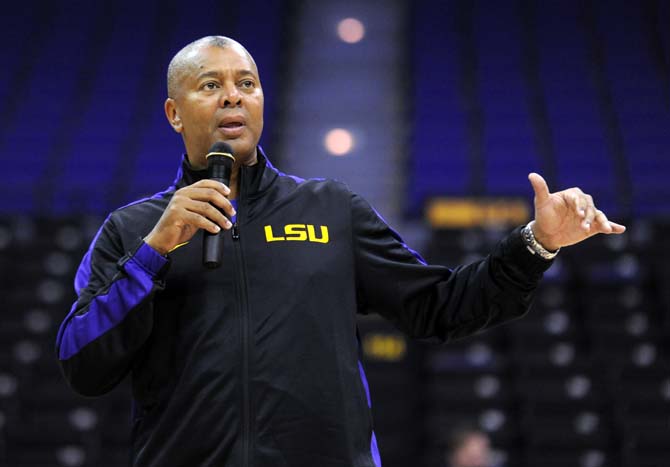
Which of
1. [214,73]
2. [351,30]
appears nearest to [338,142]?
[351,30]

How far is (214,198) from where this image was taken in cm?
194

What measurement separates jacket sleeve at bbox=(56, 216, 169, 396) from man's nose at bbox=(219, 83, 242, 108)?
1.40 feet

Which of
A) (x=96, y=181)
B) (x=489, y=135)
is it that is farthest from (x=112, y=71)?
(x=489, y=135)

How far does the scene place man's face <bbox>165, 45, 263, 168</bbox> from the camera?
7.40 ft

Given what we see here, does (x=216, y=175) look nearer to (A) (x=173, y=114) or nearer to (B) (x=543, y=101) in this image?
(A) (x=173, y=114)

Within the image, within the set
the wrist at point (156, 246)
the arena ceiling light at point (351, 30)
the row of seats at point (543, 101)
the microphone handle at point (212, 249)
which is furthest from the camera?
the arena ceiling light at point (351, 30)

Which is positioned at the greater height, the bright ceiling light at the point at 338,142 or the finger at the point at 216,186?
the bright ceiling light at the point at 338,142

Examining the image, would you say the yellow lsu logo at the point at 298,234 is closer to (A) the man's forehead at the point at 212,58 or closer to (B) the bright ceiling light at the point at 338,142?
(A) the man's forehead at the point at 212,58

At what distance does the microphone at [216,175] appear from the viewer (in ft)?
6.28

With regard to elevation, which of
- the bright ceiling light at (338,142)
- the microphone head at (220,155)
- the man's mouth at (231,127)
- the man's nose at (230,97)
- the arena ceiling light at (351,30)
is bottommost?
the microphone head at (220,155)

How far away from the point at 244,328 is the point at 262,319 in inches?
1.8

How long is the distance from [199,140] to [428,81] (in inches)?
374

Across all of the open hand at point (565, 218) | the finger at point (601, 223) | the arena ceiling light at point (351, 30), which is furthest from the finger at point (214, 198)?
the arena ceiling light at point (351, 30)

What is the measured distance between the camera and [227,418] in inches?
76.5
